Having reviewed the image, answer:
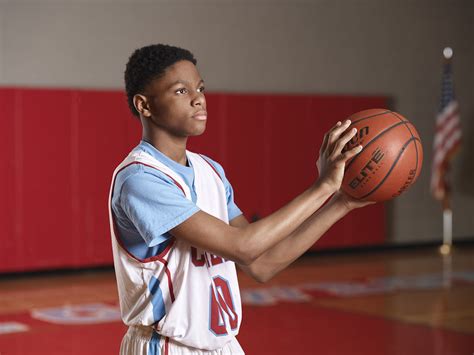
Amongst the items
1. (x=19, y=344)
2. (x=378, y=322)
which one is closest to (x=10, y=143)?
(x=19, y=344)

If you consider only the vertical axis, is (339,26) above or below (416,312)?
above

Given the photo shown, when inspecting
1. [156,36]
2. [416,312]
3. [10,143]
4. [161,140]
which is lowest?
[416,312]

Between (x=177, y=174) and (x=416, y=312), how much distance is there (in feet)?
13.9

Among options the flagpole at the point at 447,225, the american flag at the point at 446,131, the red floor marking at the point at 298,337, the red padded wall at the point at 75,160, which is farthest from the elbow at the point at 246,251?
the flagpole at the point at 447,225

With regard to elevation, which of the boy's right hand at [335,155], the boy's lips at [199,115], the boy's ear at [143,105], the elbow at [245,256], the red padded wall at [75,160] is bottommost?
the red padded wall at [75,160]

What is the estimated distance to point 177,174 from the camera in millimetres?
2049

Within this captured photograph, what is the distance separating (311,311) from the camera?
19.6 feet

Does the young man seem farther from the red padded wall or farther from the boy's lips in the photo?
the red padded wall

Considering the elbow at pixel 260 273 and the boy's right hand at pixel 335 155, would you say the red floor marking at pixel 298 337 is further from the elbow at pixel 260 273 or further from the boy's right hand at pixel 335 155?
the boy's right hand at pixel 335 155

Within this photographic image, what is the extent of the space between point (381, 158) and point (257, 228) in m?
0.48

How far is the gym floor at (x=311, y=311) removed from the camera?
16.1 feet

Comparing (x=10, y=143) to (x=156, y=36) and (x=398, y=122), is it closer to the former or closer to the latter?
(x=156, y=36)

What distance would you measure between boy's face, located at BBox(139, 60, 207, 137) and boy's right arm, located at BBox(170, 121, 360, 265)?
0.23 m

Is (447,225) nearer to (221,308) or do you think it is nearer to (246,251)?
(221,308)
